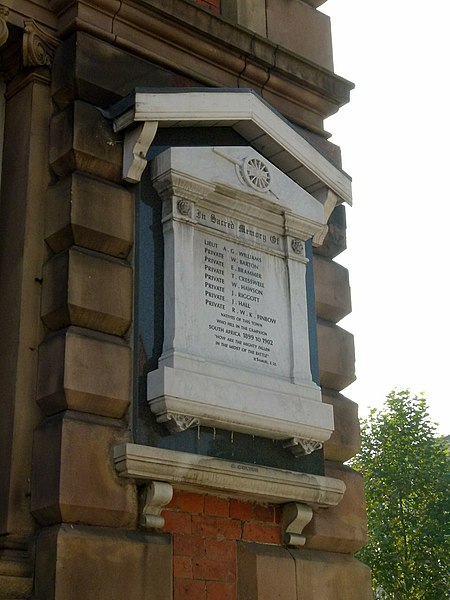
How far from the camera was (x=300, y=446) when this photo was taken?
8461 mm

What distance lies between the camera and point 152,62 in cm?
913

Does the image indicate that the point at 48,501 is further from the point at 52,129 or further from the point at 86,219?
the point at 52,129

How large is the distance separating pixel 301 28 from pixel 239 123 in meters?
2.13

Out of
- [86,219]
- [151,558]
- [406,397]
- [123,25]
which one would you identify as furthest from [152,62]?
[406,397]

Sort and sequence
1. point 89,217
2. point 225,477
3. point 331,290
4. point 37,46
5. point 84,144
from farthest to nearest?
point 331,290 → point 37,46 → point 84,144 → point 89,217 → point 225,477

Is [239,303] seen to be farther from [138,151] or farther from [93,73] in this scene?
[93,73]

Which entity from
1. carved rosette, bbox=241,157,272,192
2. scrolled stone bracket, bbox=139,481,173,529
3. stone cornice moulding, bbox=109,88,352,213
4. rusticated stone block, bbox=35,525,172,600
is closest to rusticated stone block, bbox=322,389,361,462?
stone cornice moulding, bbox=109,88,352,213

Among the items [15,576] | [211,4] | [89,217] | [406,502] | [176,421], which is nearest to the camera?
[15,576]

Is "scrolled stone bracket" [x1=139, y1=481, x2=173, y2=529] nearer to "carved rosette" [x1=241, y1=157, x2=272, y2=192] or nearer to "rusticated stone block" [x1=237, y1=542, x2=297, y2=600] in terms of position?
"rusticated stone block" [x1=237, y1=542, x2=297, y2=600]

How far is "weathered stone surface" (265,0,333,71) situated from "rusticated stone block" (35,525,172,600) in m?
5.36

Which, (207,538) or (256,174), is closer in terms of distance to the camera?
(207,538)

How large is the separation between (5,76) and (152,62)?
4.27 feet

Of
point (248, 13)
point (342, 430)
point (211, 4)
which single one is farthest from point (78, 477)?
point (248, 13)

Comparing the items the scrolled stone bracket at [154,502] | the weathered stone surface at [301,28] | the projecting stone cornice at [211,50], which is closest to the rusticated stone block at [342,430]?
the scrolled stone bracket at [154,502]
